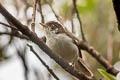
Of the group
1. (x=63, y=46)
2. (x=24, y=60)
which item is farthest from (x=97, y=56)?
(x=24, y=60)

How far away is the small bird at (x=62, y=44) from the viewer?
250 cm

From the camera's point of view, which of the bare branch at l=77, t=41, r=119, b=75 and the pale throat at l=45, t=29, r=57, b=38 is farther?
the pale throat at l=45, t=29, r=57, b=38

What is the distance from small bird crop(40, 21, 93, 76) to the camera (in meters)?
2.50

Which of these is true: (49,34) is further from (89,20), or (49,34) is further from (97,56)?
(89,20)

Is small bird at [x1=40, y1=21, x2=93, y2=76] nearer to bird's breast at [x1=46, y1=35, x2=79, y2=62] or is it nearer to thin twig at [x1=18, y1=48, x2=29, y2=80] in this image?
bird's breast at [x1=46, y1=35, x2=79, y2=62]

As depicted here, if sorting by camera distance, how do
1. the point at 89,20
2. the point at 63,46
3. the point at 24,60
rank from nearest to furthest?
the point at 63,46
the point at 24,60
the point at 89,20

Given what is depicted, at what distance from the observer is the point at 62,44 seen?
2539 mm

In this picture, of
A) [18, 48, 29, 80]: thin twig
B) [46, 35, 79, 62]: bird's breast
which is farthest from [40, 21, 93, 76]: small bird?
[18, 48, 29, 80]: thin twig

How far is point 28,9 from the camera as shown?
9.56 feet

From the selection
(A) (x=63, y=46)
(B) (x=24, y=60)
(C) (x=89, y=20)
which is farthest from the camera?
(C) (x=89, y=20)

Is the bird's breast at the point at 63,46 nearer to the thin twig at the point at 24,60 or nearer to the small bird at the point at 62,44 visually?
the small bird at the point at 62,44

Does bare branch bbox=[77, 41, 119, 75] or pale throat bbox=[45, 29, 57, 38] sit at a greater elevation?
pale throat bbox=[45, 29, 57, 38]

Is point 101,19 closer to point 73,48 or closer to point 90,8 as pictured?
point 90,8

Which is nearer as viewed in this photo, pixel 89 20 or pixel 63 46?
pixel 63 46
